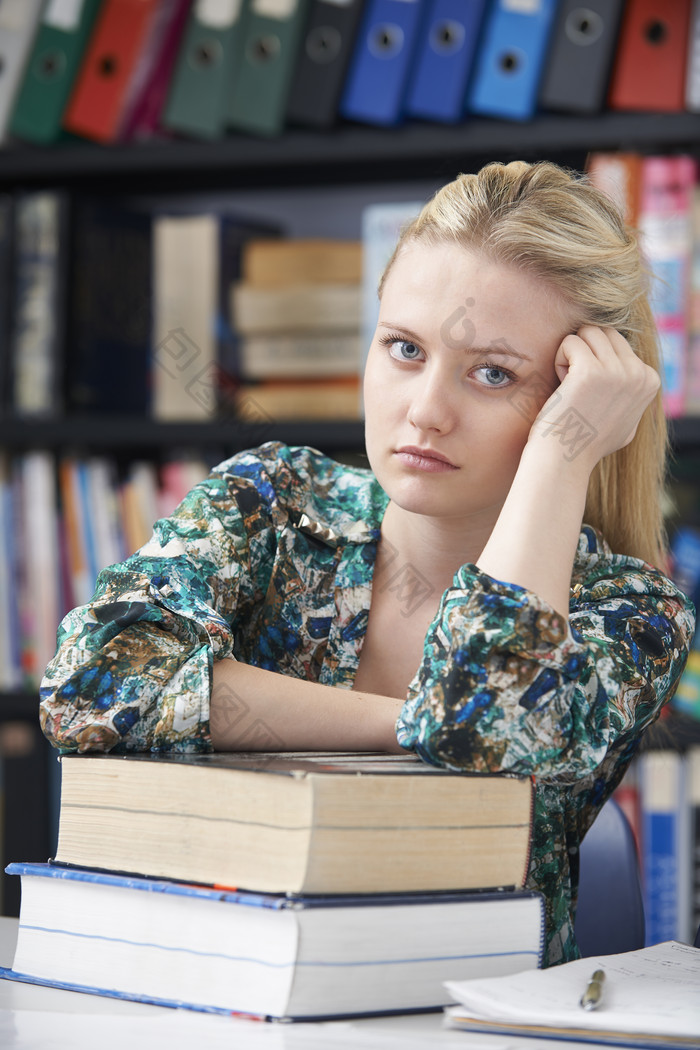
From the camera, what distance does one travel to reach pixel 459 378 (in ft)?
3.21

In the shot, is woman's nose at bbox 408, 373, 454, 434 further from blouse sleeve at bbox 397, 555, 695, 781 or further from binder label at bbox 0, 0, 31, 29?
binder label at bbox 0, 0, 31, 29

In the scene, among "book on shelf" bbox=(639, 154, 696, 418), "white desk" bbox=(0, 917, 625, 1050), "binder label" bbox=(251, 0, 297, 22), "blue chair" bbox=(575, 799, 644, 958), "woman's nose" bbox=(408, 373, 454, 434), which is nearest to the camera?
A: "white desk" bbox=(0, 917, 625, 1050)

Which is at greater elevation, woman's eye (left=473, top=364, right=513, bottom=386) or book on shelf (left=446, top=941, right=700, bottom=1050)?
woman's eye (left=473, top=364, right=513, bottom=386)

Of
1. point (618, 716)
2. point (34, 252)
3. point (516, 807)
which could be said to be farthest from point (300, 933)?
point (34, 252)

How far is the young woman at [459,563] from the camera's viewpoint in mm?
833

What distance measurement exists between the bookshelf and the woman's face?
78 cm

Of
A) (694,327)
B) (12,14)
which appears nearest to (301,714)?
(694,327)

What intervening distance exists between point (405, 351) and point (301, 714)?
0.31m

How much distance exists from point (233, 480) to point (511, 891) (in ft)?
1.65

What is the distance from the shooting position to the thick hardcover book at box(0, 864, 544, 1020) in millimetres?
644

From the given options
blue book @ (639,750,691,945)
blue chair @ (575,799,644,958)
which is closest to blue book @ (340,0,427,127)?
blue book @ (639,750,691,945)

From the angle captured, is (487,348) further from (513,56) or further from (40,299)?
(40,299)

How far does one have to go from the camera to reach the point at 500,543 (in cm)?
88

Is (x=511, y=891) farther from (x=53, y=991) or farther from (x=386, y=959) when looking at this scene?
(x=53, y=991)
